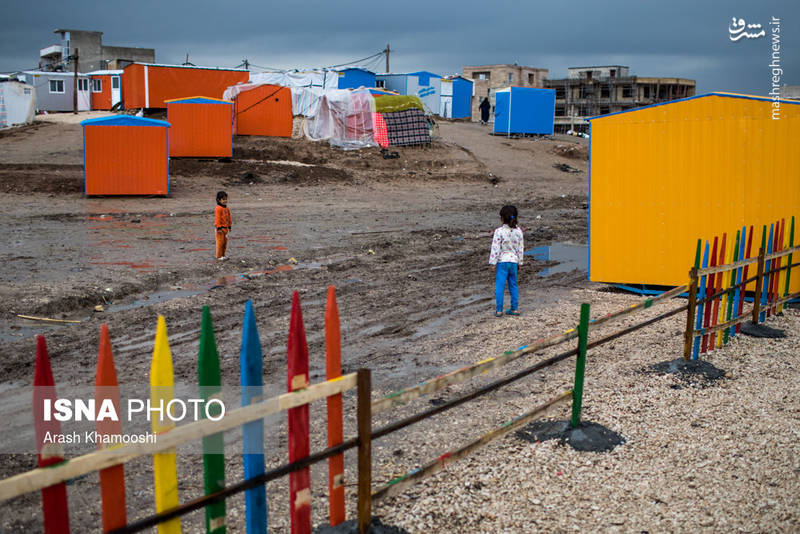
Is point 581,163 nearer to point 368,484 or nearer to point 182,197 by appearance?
point 182,197

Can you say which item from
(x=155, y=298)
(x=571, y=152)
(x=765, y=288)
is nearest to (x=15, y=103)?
(x=571, y=152)

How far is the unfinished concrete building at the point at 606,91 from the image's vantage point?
7488cm

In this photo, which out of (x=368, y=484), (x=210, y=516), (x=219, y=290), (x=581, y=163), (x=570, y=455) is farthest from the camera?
(x=581, y=163)

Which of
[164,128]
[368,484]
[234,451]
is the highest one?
[164,128]

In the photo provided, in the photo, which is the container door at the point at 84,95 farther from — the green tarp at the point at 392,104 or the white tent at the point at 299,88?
the green tarp at the point at 392,104

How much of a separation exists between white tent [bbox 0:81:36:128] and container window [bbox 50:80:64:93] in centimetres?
871

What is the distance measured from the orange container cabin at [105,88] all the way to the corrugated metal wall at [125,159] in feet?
86.7

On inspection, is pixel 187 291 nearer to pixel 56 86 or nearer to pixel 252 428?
pixel 252 428

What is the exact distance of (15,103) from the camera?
3688cm

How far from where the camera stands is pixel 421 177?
96.2 feet

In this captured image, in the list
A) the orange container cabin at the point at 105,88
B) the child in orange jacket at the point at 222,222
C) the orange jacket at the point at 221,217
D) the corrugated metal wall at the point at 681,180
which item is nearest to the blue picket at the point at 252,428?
the corrugated metal wall at the point at 681,180

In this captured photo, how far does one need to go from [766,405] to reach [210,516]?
16.4 ft

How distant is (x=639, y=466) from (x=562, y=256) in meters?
10.5

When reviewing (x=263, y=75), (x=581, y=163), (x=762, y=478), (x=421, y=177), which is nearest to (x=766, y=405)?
(x=762, y=478)
